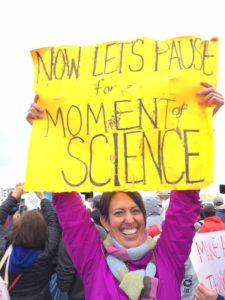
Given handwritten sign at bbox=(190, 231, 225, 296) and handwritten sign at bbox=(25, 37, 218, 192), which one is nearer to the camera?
handwritten sign at bbox=(25, 37, 218, 192)

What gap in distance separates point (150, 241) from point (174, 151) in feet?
1.55

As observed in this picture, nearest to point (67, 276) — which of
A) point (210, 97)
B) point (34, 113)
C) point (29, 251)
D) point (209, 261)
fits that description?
point (29, 251)

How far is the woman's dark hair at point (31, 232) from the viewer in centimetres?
367

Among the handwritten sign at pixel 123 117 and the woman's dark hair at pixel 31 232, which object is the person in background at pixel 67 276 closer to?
the woman's dark hair at pixel 31 232

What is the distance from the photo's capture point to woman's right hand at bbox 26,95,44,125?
7.95 ft

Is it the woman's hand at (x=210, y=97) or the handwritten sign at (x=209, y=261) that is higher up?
the woman's hand at (x=210, y=97)

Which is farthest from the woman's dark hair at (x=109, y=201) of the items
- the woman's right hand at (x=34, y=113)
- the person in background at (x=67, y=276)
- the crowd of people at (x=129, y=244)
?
the person in background at (x=67, y=276)

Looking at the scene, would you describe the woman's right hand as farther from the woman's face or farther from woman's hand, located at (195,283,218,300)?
woman's hand, located at (195,283,218,300)

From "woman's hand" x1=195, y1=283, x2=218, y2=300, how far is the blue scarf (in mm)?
1499

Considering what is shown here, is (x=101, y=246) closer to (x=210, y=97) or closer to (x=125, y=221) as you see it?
(x=125, y=221)

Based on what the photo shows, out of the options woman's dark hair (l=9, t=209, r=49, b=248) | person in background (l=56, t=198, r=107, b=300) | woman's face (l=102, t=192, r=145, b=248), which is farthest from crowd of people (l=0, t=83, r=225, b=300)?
person in background (l=56, t=198, r=107, b=300)

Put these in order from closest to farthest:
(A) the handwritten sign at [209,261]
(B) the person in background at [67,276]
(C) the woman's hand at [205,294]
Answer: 1. (C) the woman's hand at [205,294]
2. (A) the handwritten sign at [209,261]
3. (B) the person in background at [67,276]

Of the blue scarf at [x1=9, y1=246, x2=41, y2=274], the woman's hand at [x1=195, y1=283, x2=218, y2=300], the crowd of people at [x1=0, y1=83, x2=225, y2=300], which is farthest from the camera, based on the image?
the blue scarf at [x1=9, y1=246, x2=41, y2=274]

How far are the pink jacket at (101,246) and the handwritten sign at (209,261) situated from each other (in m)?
0.43
